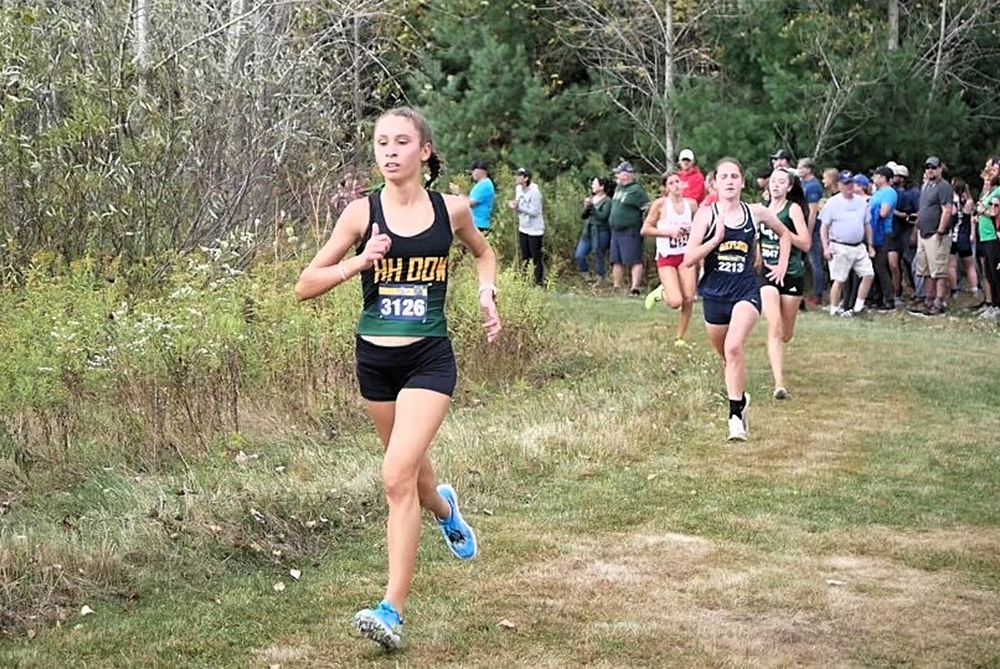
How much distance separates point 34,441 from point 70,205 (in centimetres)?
357

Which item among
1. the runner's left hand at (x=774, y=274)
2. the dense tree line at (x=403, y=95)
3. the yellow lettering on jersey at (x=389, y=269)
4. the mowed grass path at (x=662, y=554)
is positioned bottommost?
the mowed grass path at (x=662, y=554)

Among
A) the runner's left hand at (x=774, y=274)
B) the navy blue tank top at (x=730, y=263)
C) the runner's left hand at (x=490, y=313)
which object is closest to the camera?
the runner's left hand at (x=490, y=313)

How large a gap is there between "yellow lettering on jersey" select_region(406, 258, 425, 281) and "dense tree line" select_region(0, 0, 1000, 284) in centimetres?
656

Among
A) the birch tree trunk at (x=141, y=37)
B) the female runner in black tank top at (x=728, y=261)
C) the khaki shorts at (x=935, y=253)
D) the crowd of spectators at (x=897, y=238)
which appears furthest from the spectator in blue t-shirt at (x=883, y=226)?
the birch tree trunk at (x=141, y=37)

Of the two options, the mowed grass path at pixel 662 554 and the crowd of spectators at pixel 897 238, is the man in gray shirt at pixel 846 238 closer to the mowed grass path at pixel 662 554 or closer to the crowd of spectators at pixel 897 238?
the crowd of spectators at pixel 897 238

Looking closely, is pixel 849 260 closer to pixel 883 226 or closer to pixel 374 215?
pixel 883 226

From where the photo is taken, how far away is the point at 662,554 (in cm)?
756

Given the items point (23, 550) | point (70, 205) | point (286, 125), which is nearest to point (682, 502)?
point (23, 550)

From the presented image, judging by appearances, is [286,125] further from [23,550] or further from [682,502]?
[23,550]

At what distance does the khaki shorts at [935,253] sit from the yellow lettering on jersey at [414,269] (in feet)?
48.1

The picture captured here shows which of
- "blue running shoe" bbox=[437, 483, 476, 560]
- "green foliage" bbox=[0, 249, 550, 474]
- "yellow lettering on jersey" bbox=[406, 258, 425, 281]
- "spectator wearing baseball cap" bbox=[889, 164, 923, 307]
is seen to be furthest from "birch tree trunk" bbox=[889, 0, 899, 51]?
"yellow lettering on jersey" bbox=[406, 258, 425, 281]

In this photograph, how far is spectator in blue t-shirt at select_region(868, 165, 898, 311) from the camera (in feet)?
66.5

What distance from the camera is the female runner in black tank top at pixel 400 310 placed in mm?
5969

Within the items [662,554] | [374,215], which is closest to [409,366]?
[374,215]
